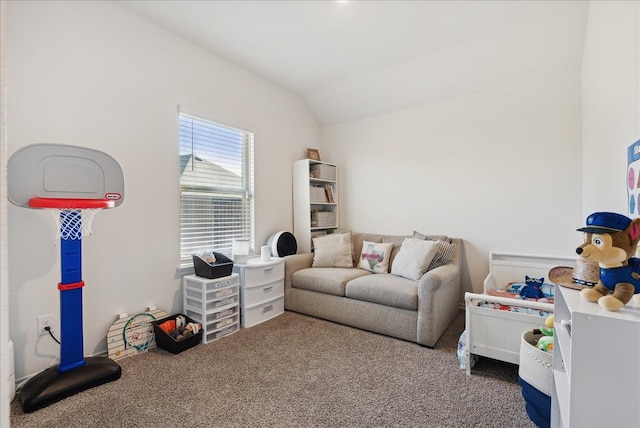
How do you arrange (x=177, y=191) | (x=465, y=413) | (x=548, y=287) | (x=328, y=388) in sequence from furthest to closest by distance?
1. (x=177, y=191)
2. (x=548, y=287)
3. (x=328, y=388)
4. (x=465, y=413)

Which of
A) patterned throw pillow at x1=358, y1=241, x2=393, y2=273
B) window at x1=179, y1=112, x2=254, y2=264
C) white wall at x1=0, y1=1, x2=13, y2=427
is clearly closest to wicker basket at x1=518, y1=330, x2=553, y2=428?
patterned throw pillow at x1=358, y1=241, x2=393, y2=273

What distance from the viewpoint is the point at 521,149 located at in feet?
9.54

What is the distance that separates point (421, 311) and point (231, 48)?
298 cm

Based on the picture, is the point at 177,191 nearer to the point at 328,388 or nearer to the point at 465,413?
the point at 328,388

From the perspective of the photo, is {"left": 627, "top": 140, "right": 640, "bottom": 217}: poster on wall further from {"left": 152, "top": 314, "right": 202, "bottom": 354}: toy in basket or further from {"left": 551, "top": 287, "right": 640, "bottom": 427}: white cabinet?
{"left": 152, "top": 314, "right": 202, "bottom": 354}: toy in basket

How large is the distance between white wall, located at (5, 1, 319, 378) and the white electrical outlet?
0.11ft

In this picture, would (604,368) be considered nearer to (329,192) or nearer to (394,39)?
(394,39)

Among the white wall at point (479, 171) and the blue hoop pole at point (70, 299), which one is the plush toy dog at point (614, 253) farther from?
the blue hoop pole at point (70, 299)

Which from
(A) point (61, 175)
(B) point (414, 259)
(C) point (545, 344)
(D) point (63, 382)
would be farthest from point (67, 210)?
(C) point (545, 344)

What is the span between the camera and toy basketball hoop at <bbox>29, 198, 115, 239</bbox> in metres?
1.66

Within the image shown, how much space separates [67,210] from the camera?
182 cm

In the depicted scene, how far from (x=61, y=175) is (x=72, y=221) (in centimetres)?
29

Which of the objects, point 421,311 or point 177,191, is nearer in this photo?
point 421,311

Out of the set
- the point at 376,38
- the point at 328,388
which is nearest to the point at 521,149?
the point at 376,38
